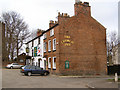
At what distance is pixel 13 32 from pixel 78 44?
979 inches

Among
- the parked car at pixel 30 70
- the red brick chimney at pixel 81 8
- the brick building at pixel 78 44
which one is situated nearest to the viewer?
the parked car at pixel 30 70

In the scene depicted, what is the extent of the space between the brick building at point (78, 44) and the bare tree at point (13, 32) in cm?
2071

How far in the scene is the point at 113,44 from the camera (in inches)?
1873

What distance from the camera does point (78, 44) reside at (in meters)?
28.0

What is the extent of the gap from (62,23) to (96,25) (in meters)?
5.83

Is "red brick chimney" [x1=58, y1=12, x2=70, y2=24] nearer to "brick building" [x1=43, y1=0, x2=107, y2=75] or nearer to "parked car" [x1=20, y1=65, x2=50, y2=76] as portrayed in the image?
"brick building" [x1=43, y1=0, x2=107, y2=75]

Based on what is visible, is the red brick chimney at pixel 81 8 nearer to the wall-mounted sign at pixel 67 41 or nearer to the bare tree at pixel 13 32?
the wall-mounted sign at pixel 67 41

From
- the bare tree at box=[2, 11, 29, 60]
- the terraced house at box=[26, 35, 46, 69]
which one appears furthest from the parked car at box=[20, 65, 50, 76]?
the bare tree at box=[2, 11, 29, 60]

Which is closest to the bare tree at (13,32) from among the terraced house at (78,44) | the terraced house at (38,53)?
the terraced house at (38,53)

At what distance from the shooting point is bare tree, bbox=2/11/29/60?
1849 inches

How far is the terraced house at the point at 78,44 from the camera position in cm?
2727

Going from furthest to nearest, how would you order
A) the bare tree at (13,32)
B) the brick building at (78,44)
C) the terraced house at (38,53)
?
the bare tree at (13,32)
the terraced house at (38,53)
the brick building at (78,44)

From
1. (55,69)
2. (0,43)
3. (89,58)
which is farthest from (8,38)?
(89,58)

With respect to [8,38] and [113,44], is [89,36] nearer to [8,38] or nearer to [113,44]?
[113,44]
